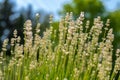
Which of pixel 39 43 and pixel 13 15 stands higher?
pixel 13 15

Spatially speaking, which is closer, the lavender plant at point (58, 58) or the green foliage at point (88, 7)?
the lavender plant at point (58, 58)

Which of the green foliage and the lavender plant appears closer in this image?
the lavender plant

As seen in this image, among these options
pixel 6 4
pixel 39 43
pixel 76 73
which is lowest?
pixel 76 73

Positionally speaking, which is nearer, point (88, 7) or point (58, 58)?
point (58, 58)

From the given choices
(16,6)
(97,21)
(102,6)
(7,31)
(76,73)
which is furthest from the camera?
(16,6)

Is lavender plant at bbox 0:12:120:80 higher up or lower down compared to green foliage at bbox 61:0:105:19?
lower down

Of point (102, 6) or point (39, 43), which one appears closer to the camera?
point (39, 43)

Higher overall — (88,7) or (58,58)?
(88,7)

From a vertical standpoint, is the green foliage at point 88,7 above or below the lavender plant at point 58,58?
above

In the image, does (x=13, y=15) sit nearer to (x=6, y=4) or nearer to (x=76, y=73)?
(x=6, y=4)

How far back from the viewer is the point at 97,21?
4.27 metres

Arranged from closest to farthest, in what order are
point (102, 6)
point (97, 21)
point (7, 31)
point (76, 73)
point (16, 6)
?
point (76, 73) < point (97, 21) < point (102, 6) < point (7, 31) < point (16, 6)

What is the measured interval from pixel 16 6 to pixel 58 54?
86.7 ft

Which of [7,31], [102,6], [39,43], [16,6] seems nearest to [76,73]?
[39,43]
